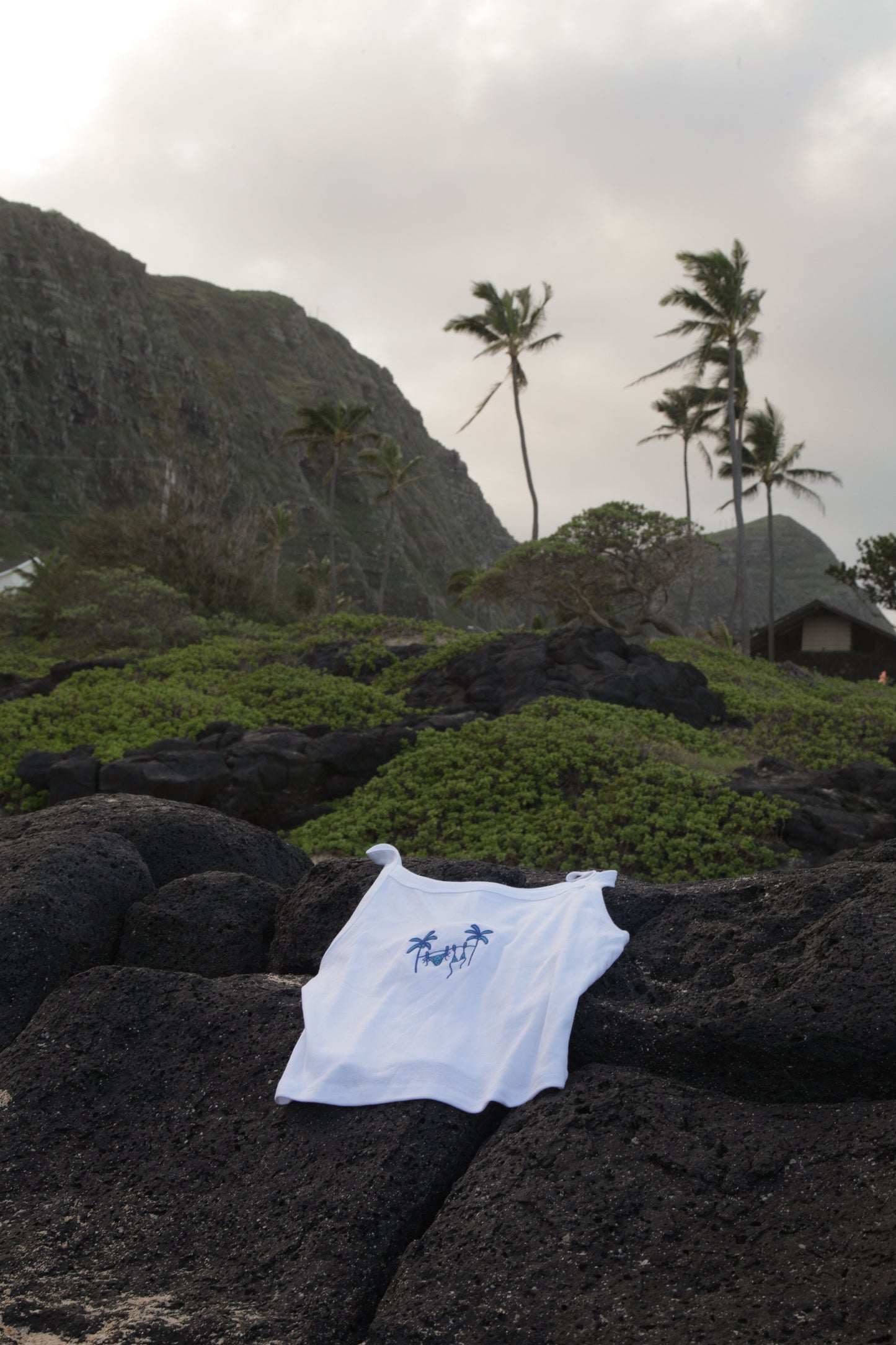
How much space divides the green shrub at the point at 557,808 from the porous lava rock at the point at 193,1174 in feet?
15.7

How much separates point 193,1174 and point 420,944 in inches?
32.6

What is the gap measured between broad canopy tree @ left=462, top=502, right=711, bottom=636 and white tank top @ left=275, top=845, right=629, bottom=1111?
19.1 m

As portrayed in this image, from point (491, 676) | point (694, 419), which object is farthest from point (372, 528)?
point (491, 676)

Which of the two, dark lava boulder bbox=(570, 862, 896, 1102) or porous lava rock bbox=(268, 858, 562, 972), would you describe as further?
porous lava rock bbox=(268, 858, 562, 972)

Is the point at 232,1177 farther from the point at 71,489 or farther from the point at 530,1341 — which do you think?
the point at 71,489

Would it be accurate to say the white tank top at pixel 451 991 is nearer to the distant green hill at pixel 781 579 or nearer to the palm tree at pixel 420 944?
the palm tree at pixel 420 944

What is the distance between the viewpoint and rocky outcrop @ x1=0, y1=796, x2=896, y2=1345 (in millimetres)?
1678

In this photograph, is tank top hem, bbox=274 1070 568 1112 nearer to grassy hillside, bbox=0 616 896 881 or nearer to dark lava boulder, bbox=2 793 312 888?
dark lava boulder, bbox=2 793 312 888

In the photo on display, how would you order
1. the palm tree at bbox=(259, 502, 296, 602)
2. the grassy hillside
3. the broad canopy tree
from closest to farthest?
1. the grassy hillside
2. the broad canopy tree
3. the palm tree at bbox=(259, 502, 296, 602)

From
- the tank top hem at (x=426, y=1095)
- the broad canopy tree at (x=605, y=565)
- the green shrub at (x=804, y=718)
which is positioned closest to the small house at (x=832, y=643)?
the broad canopy tree at (x=605, y=565)

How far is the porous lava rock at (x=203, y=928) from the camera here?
125 inches

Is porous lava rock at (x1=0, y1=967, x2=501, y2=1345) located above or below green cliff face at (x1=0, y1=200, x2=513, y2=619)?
below

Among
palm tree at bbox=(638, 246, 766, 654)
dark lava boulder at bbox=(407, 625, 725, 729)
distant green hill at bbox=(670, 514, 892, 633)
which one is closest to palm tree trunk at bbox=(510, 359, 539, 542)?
palm tree at bbox=(638, 246, 766, 654)

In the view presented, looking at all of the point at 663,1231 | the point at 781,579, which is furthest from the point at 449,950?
the point at 781,579
